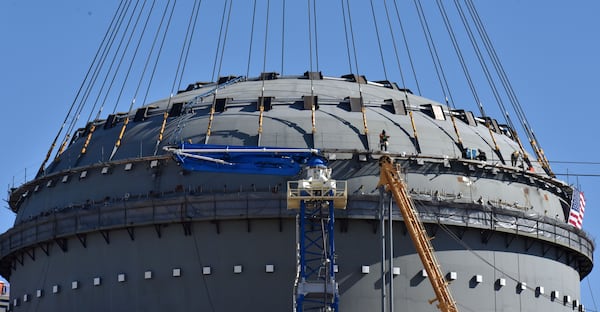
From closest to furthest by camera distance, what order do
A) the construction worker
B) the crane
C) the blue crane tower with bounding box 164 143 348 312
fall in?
the crane, the blue crane tower with bounding box 164 143 348 312, the construction worker

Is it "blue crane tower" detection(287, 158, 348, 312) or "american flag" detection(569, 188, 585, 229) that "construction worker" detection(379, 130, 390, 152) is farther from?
"american flag" detection(569, 188, 585, 229)

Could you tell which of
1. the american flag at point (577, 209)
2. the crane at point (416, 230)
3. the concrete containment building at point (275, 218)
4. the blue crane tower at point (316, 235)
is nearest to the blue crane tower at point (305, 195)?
the blue crane tower at point (316, 235)

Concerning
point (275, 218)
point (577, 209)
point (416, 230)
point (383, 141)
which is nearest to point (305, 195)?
point (275, 218)

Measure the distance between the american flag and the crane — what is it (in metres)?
12.9

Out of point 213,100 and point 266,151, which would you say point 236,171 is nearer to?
point 266,151

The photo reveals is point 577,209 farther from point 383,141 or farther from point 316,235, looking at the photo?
point 316,235

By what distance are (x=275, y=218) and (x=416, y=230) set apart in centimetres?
753

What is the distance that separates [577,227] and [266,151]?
20.2 meters

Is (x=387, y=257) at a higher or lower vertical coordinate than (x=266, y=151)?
lower

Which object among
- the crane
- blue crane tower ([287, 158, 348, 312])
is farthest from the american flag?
blue crane tower ([287, 158, 348, 312])

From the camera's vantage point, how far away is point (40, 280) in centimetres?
7425

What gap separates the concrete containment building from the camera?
68.5 metres

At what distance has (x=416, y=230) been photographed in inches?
→ 2655

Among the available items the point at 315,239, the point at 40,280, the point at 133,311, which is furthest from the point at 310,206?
the point at 40,280
